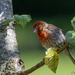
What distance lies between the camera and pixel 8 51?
4.34ft

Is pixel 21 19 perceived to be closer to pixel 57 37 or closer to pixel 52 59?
pixel 52 59

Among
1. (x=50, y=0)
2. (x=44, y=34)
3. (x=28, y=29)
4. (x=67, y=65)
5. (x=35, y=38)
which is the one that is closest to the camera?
(x=44, y=34)

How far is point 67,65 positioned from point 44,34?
90.8 inches

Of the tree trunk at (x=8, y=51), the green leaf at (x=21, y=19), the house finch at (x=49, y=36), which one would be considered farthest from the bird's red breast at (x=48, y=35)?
the green leaf at (x=21, y=19)

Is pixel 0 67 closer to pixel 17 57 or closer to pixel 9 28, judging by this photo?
pixel 17 57

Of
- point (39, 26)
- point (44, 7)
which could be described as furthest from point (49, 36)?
point (44, 7)

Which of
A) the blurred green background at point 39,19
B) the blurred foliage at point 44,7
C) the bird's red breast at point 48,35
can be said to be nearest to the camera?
the bird's red breast at point 48,35

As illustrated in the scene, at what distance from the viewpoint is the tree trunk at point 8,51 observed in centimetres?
128

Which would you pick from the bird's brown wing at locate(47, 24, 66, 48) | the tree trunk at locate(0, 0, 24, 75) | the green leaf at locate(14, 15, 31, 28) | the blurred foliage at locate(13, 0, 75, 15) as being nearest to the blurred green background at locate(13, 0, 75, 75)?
the blurred foliage at locate(13, 0, 75, 15)

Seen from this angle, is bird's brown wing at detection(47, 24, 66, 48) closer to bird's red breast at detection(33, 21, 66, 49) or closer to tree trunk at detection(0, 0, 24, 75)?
bird's red breast at detection(33, 21, 66, 49)

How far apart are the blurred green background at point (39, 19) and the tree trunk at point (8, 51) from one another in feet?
7.77

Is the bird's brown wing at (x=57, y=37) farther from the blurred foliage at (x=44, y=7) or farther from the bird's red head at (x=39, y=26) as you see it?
the blurred foliage at (x=44, y=7)

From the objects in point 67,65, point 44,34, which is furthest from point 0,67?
point 67,65

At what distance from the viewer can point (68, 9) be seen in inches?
297
